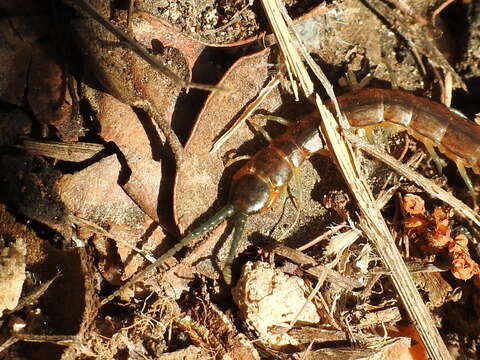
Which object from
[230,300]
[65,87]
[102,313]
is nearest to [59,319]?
[102,313]

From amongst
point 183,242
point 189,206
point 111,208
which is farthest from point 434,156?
point 111,208

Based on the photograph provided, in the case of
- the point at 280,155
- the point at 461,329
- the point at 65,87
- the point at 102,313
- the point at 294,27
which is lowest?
the point at 102,313

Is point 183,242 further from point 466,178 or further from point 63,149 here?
point 466,178

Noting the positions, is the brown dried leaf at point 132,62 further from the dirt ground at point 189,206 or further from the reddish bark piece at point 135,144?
the reddish bark piece at point 135,144

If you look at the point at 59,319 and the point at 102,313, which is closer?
the point at 59,319

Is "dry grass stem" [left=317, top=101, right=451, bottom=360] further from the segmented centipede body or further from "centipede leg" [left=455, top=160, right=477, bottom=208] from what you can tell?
"centipede leg" [left=455, top=160, right=477, bottom=208]

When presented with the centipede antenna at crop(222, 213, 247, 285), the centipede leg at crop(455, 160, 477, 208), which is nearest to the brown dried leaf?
the centipede antenna at crop(222, 213, 247, 285)

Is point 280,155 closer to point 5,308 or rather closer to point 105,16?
point 105,16
